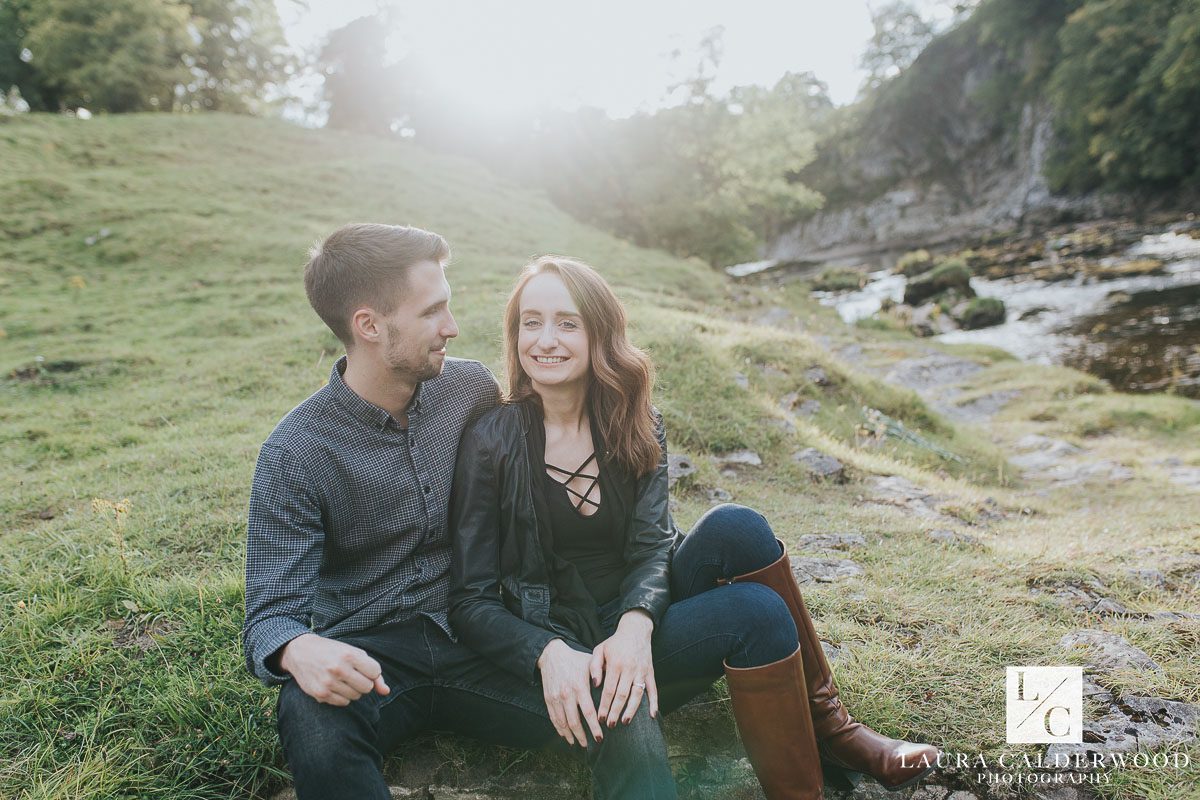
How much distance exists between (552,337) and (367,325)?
740 millimetres

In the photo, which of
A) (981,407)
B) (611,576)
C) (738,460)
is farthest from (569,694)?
(981,407)

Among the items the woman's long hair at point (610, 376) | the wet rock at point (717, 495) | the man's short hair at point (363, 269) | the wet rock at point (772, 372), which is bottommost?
the wet rock at point (717, 495)

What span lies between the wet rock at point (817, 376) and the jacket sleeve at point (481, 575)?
6.34 meters

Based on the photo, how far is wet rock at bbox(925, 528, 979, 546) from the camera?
4539 mm

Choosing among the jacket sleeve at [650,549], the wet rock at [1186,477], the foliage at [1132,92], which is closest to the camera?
the jacket sleeve at [650,549]

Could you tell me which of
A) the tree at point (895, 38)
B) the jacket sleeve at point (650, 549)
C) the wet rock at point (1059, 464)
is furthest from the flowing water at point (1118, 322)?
the tree at point (895, 38)

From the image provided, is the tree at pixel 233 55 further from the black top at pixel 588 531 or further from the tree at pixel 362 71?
the black top at pixel 588 531

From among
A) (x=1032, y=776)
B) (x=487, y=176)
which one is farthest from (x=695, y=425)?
(x=487, y=176)

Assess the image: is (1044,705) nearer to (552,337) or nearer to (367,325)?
(552,337)

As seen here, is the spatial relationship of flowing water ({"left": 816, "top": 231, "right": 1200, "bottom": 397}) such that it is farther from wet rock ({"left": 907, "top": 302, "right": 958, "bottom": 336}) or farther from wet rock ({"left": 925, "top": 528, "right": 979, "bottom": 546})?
wet rock ({"left": 925, "top": 528, "right": 979, "bottom": 546})

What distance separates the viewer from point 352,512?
242 cm

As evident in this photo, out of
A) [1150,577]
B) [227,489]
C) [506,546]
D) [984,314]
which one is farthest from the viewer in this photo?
[984,314]

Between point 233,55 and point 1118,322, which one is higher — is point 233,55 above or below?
above

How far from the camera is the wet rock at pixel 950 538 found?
4.54m
